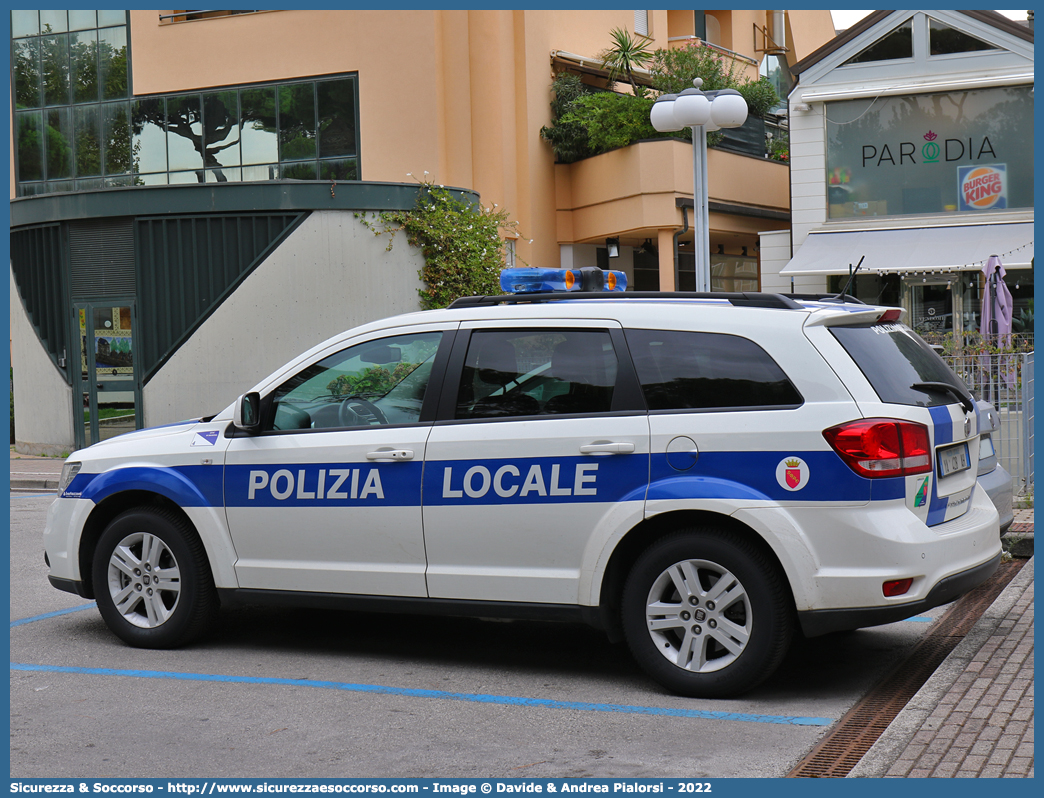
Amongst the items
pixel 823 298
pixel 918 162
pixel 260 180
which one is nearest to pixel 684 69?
pixel 918 162

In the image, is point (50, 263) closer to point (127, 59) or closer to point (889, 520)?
point (127, 59)

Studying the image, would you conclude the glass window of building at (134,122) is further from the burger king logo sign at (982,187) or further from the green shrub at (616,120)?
the burger king logo sign at (982,187)

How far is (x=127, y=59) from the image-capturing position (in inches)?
1036

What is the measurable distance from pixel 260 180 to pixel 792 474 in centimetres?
1616

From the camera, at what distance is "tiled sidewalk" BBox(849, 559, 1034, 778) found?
4.01 meters

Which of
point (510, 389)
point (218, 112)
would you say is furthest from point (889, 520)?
point (218, 112)

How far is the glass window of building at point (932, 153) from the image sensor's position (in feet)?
74.5

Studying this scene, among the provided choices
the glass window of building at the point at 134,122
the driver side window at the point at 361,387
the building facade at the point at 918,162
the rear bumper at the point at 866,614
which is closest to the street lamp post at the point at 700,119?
the driver side window at the point at 361,387

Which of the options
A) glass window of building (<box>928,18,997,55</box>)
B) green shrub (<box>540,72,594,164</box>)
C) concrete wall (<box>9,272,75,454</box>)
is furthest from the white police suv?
green shrub (<box>540,72,594,164</box>)

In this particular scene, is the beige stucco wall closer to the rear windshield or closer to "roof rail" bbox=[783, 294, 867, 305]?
"roof rail" bbox=[783, 294, 867, 305]

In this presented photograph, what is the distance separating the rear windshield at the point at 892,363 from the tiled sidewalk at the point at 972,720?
1217 mm

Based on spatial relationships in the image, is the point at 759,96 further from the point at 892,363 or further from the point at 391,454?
the point at 391,454

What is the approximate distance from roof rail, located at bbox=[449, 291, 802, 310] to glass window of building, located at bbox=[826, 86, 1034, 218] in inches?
759

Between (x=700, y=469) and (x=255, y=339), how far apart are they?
46.1 feet
